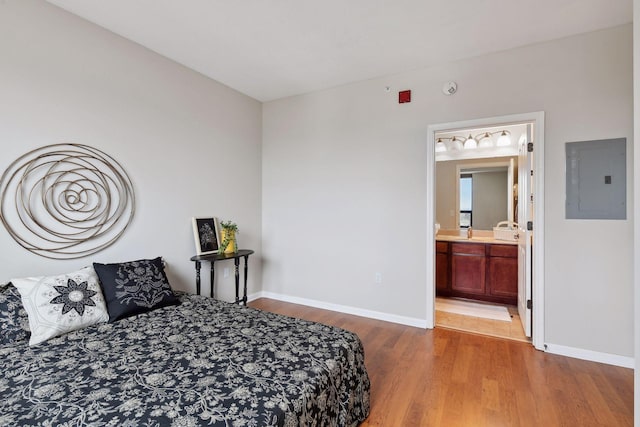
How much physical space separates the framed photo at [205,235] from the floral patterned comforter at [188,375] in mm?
1143

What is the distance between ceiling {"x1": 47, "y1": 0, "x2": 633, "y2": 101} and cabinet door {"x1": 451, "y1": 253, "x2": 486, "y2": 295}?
8.00 feet

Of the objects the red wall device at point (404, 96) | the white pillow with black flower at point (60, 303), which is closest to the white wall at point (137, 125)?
the white pillow with black flower at point (60, 303)

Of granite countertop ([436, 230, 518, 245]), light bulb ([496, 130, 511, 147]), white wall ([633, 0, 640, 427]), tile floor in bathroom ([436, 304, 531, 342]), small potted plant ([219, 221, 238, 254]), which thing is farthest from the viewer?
light bulb ([496, 130, 511, 147])

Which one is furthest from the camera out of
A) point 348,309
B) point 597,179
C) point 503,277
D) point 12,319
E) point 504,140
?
point 504,140

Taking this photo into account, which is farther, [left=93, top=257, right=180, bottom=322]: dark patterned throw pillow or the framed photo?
the framed photo

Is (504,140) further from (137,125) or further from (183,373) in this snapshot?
(183,373)

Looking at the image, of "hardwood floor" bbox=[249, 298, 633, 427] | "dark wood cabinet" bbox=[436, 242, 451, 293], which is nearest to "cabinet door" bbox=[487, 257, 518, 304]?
"dark wood cabinet" bbox=[436, 242, 451, 293]

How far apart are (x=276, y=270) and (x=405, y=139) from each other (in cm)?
229

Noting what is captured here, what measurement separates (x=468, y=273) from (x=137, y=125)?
13.4 ft

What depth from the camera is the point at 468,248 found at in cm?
399

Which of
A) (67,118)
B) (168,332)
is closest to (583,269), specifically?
(168,332)

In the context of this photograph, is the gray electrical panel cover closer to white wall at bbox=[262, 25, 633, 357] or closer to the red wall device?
white wall at bbox=[262, 25, 633, 357]

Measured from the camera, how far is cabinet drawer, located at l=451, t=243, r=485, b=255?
3930mm

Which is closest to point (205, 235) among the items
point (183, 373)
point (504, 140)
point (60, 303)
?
point (60, 303)
